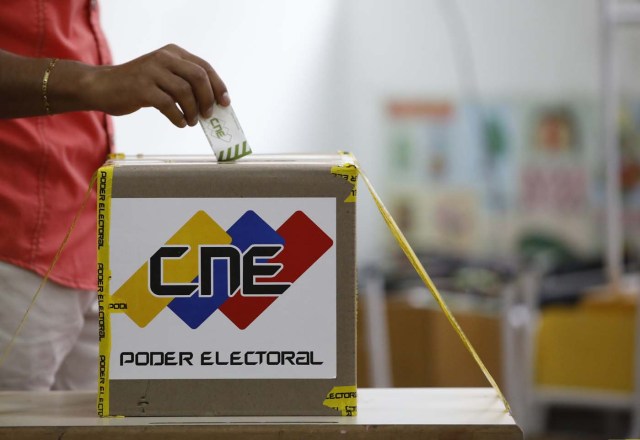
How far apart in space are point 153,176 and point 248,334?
17cm

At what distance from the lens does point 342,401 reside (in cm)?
88

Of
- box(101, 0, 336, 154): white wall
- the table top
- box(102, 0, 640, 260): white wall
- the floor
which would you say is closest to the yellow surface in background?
the floor

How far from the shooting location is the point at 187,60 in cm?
90

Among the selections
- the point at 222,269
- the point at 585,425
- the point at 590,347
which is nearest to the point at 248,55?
the point at 590,347

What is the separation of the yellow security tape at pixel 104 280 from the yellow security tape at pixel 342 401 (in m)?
0.20

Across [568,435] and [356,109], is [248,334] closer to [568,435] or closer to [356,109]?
[568,435]

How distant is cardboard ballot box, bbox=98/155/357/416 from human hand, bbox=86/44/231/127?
0.19 feet

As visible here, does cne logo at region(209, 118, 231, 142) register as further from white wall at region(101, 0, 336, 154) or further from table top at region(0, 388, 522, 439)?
white wall at region(101, 0, 336, 154)

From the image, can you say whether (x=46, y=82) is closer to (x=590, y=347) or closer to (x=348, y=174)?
(x=348, y=174)

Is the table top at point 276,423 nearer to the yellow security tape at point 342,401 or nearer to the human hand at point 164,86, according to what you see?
the yellow security tape at point 342,401

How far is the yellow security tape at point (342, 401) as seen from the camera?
88 centimetres

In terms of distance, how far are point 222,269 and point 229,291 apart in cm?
2

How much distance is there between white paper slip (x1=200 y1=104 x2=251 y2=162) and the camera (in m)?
0.91

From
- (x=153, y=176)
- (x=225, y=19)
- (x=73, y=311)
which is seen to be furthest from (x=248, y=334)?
(x=225, y=19)
